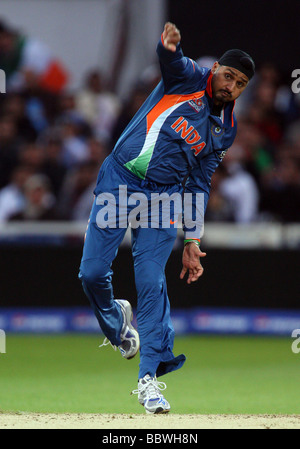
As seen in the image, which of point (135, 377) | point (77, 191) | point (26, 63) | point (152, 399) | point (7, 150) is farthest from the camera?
point (26, 63)

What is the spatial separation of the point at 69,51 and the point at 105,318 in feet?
32.1

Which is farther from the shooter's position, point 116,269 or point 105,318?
point 116,269

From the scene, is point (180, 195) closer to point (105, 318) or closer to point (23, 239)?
point (105, 318)

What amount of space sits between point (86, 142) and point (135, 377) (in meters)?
5.01

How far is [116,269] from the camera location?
11.6m

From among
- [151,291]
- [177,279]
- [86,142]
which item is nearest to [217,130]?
[151,291]

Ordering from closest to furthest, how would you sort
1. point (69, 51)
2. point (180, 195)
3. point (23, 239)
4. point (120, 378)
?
point (180, 195) < point (120, 378) < point (23, 239) < point (69, 51)

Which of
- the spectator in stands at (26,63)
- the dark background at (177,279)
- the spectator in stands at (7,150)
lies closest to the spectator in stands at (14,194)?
the spectator in stands at (7,150)

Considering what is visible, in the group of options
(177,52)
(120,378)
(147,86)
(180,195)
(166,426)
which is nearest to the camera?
(166,426)

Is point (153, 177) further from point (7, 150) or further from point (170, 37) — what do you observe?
point (7, 150)

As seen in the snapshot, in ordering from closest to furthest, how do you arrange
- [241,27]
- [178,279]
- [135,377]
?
[135,377] → [178,279] → [241,27]

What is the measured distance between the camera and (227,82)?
20.0 ft

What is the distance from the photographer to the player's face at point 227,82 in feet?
19.9

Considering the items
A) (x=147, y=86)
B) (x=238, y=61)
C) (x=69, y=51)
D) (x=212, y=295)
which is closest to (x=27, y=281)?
(x=212, y=295)
